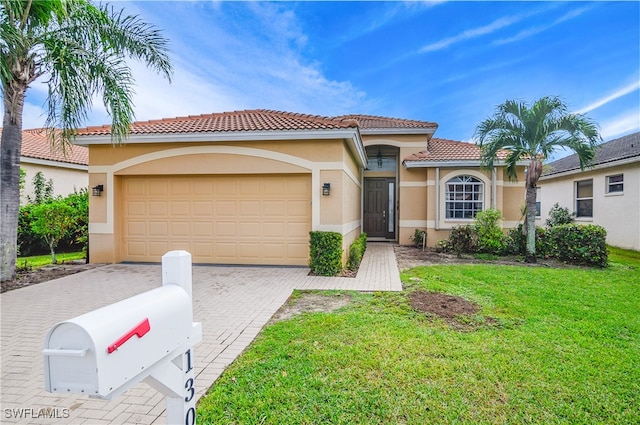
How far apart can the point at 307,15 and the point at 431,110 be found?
13.1 meters

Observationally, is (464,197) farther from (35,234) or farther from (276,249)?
(35,234)

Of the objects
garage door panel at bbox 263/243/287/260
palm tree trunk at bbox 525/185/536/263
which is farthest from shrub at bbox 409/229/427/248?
garage door panel at bbox 263/243/287/260

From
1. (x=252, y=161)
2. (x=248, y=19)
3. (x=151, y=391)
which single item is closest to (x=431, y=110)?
(x=248, y=19)

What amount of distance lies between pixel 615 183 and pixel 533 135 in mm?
7646

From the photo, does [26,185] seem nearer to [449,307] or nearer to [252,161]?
[252,161]

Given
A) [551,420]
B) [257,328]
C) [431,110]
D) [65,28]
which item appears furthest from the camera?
[431,110]

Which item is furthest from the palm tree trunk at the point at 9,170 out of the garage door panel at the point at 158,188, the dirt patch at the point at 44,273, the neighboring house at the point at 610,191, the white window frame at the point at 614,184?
the white window frame at the point at 614,184

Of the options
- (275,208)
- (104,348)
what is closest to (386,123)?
(275,208)

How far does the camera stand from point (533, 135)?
34.9 ft

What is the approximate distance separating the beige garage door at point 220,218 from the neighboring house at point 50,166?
20.7 feet

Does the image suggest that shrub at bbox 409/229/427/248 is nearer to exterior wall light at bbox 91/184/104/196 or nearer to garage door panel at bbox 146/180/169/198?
garage door panel at bbox 146/180/169/198

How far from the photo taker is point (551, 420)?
295 cm

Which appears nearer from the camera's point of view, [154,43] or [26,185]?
[154,43]

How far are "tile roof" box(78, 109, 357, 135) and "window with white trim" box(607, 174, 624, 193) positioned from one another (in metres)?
13.0
